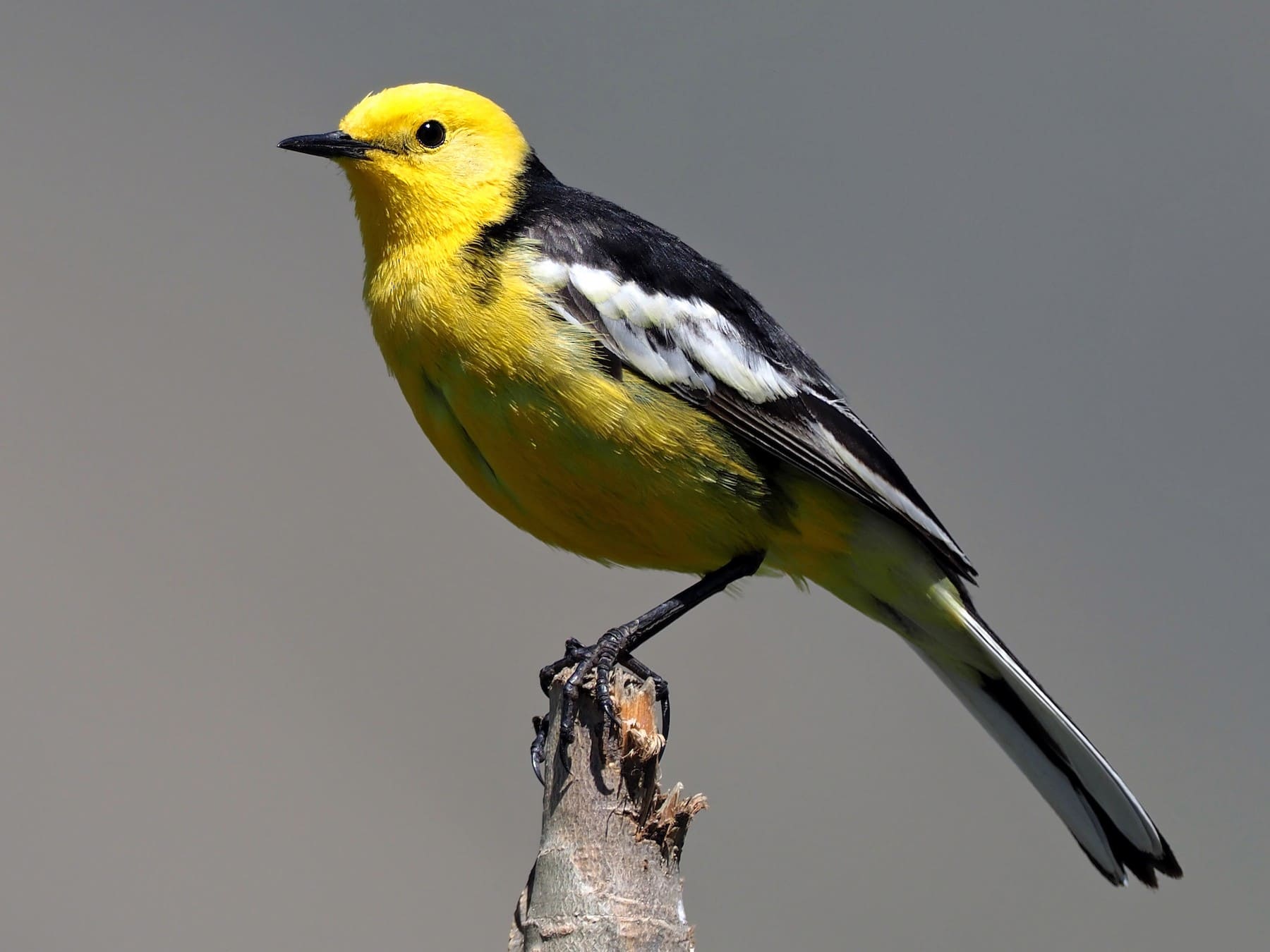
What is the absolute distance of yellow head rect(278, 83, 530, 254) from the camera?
2.83 meters

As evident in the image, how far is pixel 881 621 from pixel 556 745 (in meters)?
1.19

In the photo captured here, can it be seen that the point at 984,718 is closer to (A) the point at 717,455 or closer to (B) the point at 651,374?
(A) the point at 717,455

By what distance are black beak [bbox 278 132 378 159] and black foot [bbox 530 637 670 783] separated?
47.8 inches

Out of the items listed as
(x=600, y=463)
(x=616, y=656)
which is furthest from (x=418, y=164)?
(x=616, y=656)

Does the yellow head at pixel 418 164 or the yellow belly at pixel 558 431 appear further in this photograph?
the yellow head at pixel 418 164

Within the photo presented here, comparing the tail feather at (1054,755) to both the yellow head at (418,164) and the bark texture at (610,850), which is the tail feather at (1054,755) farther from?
the yellow head at (418,164)

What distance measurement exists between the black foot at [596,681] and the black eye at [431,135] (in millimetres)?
1197

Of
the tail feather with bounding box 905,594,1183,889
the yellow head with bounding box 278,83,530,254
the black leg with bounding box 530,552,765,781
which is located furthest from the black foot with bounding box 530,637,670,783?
the yellow head with bounding box 278,83,530,254

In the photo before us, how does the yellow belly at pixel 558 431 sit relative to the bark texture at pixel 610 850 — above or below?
above

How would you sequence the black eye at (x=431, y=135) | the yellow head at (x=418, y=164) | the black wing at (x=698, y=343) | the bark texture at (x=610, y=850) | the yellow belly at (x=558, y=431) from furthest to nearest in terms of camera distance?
the black eye at (x=431, y=135)
the yellow head at (x=418, y=164)
the black wing at (x=698, y=343)
the yellow belly at (x=558, y=431)
the bark texture at (x=610, y=850)

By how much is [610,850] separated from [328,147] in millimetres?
1707

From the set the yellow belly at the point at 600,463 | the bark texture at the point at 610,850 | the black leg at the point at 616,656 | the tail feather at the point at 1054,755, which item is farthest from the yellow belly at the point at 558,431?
the tail feather at the point at 1054,755

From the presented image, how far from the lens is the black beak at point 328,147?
2.90 metres

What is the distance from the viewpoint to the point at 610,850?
2125mm
